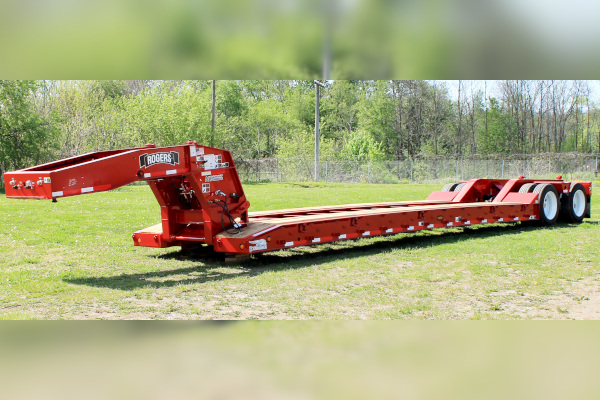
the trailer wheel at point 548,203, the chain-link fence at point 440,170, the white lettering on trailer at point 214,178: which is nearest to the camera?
the white lettering on trailer at point 214,178

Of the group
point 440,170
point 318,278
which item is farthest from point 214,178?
point 440,170

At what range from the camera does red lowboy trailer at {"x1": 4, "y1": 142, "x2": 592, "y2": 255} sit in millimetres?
6938

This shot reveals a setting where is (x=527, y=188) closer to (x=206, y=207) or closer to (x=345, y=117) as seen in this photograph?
(x=206, y=207)

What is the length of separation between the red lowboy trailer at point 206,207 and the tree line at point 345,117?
32.7m

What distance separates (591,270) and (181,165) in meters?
6.16

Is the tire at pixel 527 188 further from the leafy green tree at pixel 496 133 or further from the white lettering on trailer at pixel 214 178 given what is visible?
the leafy green tree at pixel 496 133

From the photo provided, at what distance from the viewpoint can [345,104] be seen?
2410 inches

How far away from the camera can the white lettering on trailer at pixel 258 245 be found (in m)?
8.32

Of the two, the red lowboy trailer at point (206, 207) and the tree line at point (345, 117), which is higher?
the tree line at point (345, 117)

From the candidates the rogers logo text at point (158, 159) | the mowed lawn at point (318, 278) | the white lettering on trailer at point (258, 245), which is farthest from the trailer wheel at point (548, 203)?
the rogers logo text at point (158, 159)

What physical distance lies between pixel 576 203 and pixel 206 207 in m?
9.90

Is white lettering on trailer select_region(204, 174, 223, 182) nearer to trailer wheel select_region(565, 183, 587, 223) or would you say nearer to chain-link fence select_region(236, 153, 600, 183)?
trailer wheel select_region(565, 183, 587, 223)

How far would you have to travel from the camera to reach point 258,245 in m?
8.37
